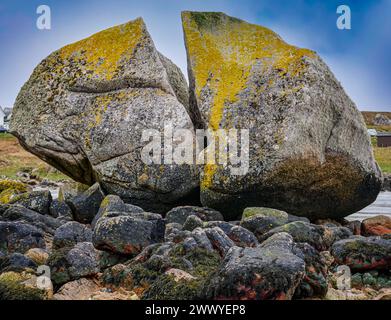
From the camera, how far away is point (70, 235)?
930cm

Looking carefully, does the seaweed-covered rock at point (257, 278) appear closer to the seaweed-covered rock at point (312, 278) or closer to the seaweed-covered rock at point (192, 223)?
the seaweed-covered rock at point (312, 278)

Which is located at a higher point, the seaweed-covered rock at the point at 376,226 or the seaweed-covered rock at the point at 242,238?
the seaweed-covered rock at the point at 242,238

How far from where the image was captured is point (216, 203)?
1223 cm

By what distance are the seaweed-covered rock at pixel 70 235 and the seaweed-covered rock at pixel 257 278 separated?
13.4 feet

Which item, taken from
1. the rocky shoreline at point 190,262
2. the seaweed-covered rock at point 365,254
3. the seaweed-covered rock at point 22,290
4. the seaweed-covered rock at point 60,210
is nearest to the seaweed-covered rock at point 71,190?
the seaweed-covered rock at point 60,210

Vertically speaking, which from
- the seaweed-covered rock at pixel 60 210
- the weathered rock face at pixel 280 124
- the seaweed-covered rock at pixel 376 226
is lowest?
the seaweed-covered rock at pixel 376 226

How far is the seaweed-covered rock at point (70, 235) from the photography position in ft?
29.8

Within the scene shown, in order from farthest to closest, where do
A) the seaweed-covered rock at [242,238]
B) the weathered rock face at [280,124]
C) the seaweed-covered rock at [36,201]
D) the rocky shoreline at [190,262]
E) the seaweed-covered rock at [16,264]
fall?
1. the seaweed-covered rock at [36,201]
2. the weathered rock face at [280,124]
3. the seaweed-covered rock at [242,238]
4. the seaweed-covered rock at [16,264]
5. the rocky shoreline at [190,262]

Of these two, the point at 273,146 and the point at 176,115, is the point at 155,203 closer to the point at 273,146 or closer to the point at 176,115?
the point at 176,115

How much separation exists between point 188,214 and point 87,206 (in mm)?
2969

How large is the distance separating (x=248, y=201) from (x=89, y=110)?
458cm
